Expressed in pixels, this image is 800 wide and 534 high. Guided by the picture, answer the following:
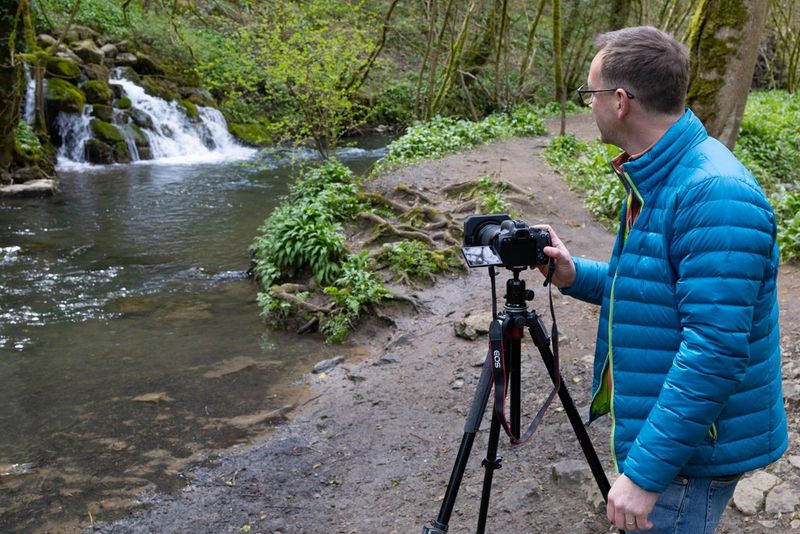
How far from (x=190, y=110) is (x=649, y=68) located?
64.8 feet

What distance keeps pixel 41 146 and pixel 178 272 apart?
8327 mm

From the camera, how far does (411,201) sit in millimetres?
9953

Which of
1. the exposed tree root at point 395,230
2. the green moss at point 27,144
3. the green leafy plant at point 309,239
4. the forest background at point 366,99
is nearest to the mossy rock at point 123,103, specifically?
the forest background at point 366,99

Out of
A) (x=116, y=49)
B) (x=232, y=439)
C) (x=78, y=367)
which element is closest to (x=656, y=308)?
(x=232, y=439)

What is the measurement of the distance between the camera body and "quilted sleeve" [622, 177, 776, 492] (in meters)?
0.54

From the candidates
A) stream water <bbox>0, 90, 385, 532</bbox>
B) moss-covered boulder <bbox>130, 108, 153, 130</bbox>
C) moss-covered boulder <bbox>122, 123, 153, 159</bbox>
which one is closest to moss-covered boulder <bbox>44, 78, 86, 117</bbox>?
moss-covered boulder <bbox>122, 123, 153, 159</bbox>

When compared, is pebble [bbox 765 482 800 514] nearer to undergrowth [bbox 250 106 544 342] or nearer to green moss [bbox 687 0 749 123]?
green moss [bbox 687 0 749 123]

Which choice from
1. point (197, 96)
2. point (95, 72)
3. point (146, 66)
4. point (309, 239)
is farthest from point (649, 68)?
point (146, 66)

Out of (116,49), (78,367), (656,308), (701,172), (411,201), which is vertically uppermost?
(116,49)

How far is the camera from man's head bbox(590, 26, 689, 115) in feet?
5.67

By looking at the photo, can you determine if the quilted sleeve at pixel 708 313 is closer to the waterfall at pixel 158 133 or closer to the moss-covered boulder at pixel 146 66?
the waterfall at pixel 158 133

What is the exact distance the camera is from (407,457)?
14.6ft

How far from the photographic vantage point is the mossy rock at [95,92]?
18.0m

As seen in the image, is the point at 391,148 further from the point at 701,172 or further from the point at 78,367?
the point at 701,172
